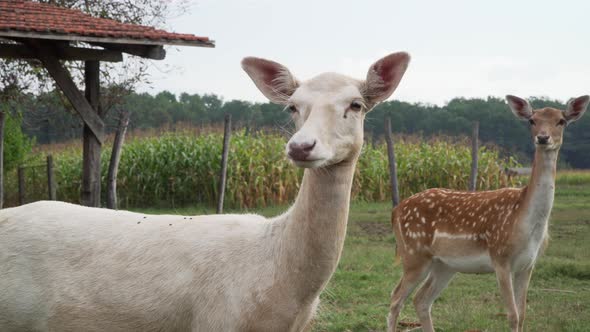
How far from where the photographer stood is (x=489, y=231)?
6492 millimetres

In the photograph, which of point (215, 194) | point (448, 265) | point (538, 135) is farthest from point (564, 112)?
point (215, 194)

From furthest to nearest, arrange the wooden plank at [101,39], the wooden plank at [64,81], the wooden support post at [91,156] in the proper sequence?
the wooden support post at [91,156]
the wooden plank at [64,81]
the wooden plank at [101,39]

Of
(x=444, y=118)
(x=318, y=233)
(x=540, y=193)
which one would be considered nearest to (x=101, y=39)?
(x=540, y=193)

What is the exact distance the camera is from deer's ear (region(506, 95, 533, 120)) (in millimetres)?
6727

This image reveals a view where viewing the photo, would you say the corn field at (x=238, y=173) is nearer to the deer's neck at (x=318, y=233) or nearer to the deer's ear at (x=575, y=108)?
the deer's ear at (x=575, y=108)

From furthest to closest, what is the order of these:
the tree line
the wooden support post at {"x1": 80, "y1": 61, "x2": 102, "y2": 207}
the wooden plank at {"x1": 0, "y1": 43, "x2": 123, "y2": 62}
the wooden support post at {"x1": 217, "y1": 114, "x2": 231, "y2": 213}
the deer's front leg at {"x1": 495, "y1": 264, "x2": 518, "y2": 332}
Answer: the tree line → the wooden support post at {"x1": 217, "y1": 114, "x2": 231, "y2": 213} → the wooden support post at {"x1": 80, "y1": 61, "x2": 102, "y2": 207} → the wooden plank at {"x1": 0, "y1": 43, "x2": 123, "y2": 62} → the deer's front leg at {"x1": 495, "y1": 264, "x2": 518, "y2": 332}

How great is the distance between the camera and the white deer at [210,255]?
128 inches

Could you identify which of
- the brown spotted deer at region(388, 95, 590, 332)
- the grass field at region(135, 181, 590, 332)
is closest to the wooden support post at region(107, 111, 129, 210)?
the grass field at region(135, 181, 590, 332)

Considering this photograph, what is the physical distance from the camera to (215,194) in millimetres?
17922

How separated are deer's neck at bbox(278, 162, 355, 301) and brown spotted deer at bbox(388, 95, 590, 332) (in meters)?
3.08

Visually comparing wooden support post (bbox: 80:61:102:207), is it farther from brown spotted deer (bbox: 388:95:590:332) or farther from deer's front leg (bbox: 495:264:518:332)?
deer's front leg (bbox: 495:264:518:332)

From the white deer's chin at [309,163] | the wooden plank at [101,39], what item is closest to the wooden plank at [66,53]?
the wooden plank at [101,39]

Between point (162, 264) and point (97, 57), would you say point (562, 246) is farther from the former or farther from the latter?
point (162, 264)

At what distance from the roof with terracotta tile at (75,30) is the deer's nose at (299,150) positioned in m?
6.49
